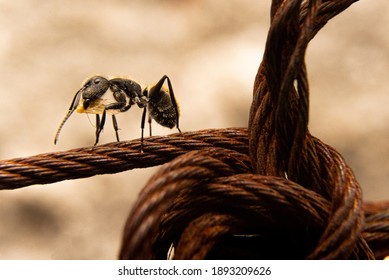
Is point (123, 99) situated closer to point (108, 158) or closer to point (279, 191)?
point (108, 158)

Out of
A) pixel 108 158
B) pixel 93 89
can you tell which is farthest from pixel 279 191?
pixel 93 89

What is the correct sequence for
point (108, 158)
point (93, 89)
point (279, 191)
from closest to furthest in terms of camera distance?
point (279, 191)
point (108, 158)
point (93, 89)

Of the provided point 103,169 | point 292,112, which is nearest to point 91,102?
point 103,169

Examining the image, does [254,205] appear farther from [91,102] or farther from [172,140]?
[91,102]

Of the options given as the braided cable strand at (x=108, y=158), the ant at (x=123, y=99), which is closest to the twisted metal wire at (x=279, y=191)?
the braided cable strand at (x=108, y=158)

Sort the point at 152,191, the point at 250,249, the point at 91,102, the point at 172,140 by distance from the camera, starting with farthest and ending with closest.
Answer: the point at 91,102 → the point at 172,140 → the point at 250,249 → the point at 152,191

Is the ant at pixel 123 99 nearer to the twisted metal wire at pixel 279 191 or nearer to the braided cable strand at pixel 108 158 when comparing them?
the braided cable strand at pixel 108 158

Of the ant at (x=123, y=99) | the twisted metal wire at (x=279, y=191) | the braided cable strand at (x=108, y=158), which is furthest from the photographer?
the ant at (x=123, y=99)

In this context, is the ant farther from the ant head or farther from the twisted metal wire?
the twisted metal wire
